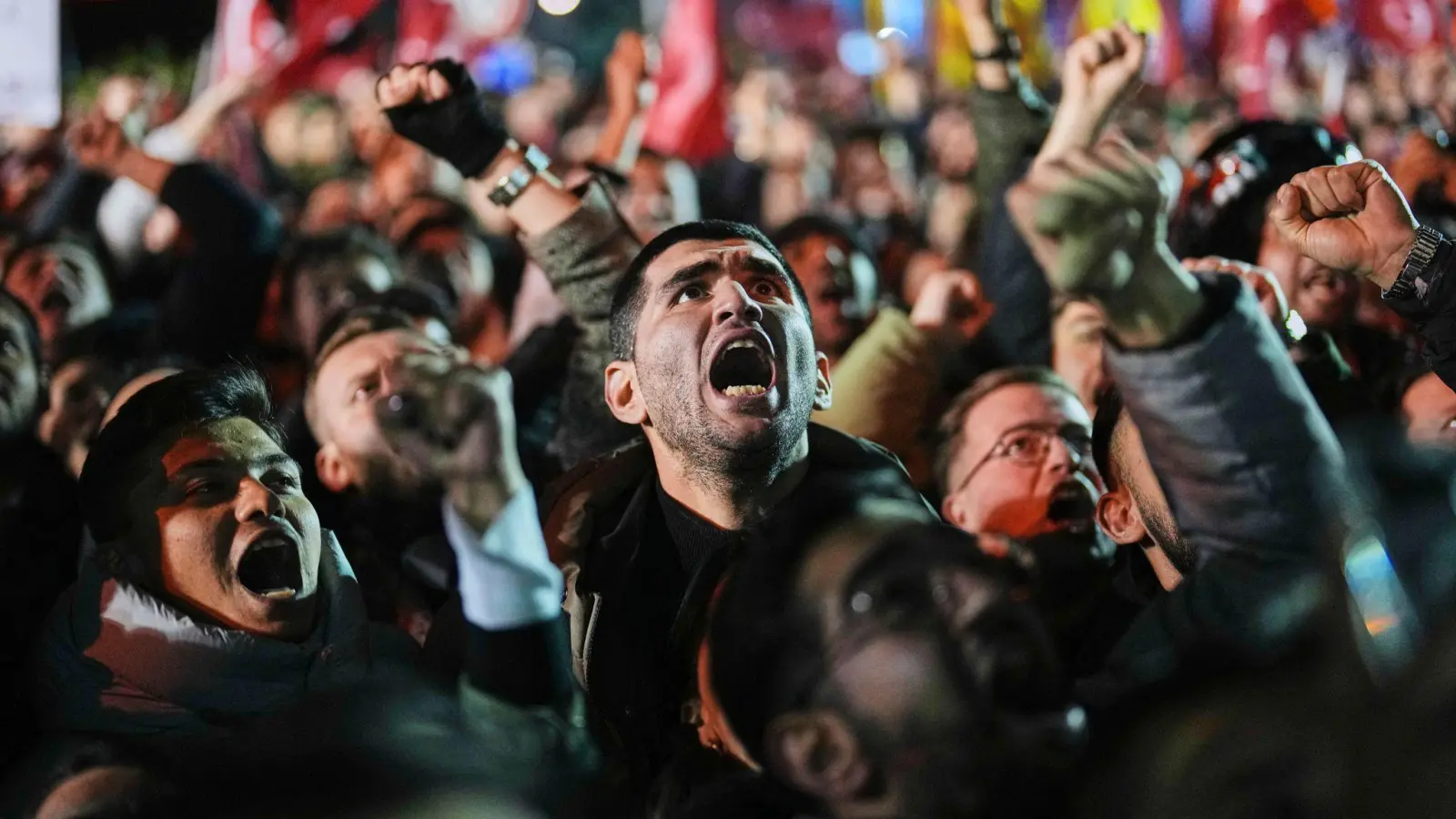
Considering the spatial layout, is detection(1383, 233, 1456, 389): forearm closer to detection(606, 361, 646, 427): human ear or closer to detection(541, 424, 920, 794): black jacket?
detection(541, 424, 920, 794): black jacket

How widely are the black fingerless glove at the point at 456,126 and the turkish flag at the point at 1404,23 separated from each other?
766 cm

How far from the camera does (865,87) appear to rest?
42.0ft

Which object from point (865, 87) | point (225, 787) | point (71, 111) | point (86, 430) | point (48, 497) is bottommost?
point (865, 87)

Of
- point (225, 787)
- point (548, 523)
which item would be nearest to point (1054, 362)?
point (548, 523)

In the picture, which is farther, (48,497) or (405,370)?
(48,497)

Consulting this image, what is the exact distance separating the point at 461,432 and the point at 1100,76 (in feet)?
4.48

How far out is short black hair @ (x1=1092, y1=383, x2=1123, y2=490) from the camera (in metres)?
2.62

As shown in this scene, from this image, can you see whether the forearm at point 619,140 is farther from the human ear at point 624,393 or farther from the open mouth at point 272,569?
the open mouth at point 272,569

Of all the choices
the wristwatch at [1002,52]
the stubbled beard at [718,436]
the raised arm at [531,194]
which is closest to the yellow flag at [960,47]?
the wristwatch at [1002,52]

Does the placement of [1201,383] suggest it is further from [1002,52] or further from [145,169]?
[145,169]

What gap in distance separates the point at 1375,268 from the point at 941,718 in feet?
4.16

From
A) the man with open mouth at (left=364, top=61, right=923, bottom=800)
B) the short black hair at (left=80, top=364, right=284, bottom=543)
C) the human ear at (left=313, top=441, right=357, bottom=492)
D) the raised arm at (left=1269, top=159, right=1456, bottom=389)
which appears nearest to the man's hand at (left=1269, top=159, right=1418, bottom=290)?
the raised arm at (left=1269, top=159, right=1456, bottom=389)

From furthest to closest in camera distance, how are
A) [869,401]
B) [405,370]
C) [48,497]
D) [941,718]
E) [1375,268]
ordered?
[869,401]
[48,497]
[1375,268]
[405,370]
[941,718]

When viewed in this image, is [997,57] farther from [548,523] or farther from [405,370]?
[405,370]
